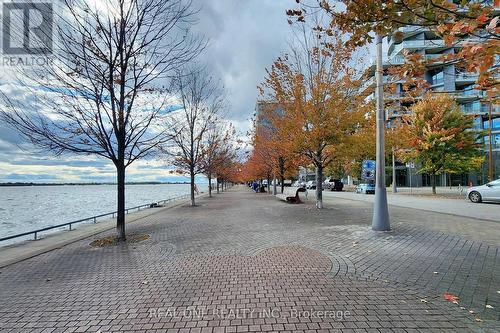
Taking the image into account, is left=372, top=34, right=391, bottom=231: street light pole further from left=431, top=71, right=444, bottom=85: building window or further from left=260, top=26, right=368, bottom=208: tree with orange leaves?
left=431, top=71, right=444, bottom=85: building window

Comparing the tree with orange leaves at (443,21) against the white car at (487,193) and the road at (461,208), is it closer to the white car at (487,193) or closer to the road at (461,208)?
the road at (461,208)

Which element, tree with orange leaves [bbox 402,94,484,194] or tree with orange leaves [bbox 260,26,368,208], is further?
tree with orange leaves [bbox 402,94,484,194]

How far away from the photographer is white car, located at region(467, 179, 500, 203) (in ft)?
56.1

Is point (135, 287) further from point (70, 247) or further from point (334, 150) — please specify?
point (334, 150)

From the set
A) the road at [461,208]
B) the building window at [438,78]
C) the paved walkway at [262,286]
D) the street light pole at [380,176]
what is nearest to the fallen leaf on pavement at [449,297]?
the paved walkway at [262,286]

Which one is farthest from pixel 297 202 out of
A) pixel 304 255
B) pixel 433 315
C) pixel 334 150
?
pixel 433 315

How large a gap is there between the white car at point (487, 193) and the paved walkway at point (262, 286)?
12775mm

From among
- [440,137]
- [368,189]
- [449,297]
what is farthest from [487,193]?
[449,297]

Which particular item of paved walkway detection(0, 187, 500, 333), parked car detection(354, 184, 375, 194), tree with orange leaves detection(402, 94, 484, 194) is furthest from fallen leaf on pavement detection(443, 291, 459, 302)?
parked car detection(354, 184, 375, 194)

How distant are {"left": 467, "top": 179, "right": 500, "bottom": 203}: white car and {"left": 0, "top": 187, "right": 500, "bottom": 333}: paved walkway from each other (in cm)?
1277

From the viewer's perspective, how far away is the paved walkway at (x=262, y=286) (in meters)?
3.58

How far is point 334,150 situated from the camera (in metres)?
Result: 14.8

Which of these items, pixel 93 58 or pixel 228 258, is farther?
pixel 93 58

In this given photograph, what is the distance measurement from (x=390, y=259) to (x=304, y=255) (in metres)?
1.76
